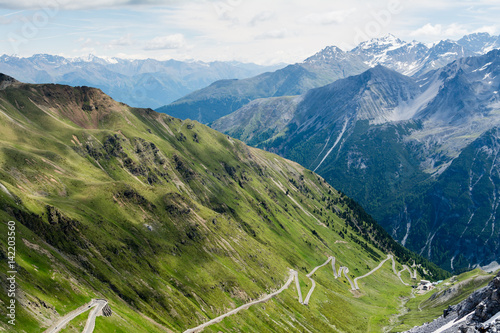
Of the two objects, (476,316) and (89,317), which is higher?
(476,316)

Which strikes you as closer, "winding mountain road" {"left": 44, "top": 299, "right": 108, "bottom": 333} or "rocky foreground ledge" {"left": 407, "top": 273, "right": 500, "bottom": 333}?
"rocky foreground ledge" {"left": 407, "top": 273, "right": 500, "bottom": 333}

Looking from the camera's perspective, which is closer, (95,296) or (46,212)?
(95,296)

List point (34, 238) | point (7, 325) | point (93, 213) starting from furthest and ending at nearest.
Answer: point (93, 213)
point (34, 238)
point (7, 325)

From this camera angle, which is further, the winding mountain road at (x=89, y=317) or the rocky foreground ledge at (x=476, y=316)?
the winding mountain road at (x=89, y=317)

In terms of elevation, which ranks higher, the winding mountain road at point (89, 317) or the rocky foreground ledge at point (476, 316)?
the rocky foreground ledge at point (476, 316)

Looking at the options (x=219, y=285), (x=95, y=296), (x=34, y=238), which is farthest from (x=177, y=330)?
(x=34, y=238)

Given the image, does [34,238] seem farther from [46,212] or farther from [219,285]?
[219,285]

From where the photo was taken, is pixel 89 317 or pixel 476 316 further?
pixel 89 317

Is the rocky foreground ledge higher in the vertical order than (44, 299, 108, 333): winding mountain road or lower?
higher
